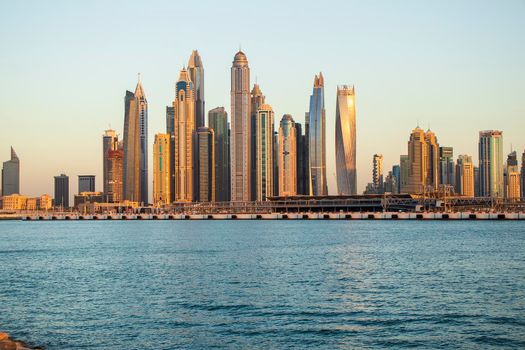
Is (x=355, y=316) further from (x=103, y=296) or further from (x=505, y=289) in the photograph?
(x=103, y=296)

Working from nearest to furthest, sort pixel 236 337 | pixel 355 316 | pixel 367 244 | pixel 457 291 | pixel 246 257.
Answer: pixel 236 337, pixel 355 316, pixel 457 291, pixel 246 257, pixel 367 244

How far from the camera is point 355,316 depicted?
46.8m

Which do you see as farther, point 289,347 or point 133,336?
point 133,336

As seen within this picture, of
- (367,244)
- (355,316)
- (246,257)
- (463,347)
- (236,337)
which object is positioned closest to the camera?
(463,347)

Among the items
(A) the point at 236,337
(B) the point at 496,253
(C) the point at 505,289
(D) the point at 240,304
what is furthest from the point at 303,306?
(B) the point at 496,253

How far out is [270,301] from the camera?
5294cm

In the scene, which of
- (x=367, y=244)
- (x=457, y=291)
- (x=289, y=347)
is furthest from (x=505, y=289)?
(x=367, y=244)

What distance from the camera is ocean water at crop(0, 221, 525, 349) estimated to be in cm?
4122

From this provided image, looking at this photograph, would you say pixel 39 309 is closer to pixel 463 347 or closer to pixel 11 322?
pixel 11 322

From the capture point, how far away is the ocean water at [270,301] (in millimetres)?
41219

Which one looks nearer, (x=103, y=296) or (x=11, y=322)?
(x=11, y=322)

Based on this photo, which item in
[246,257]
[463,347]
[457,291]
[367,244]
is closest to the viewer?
[463,347]

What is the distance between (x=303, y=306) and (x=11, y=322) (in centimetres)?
1950

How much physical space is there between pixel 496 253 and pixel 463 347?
56.8 m
